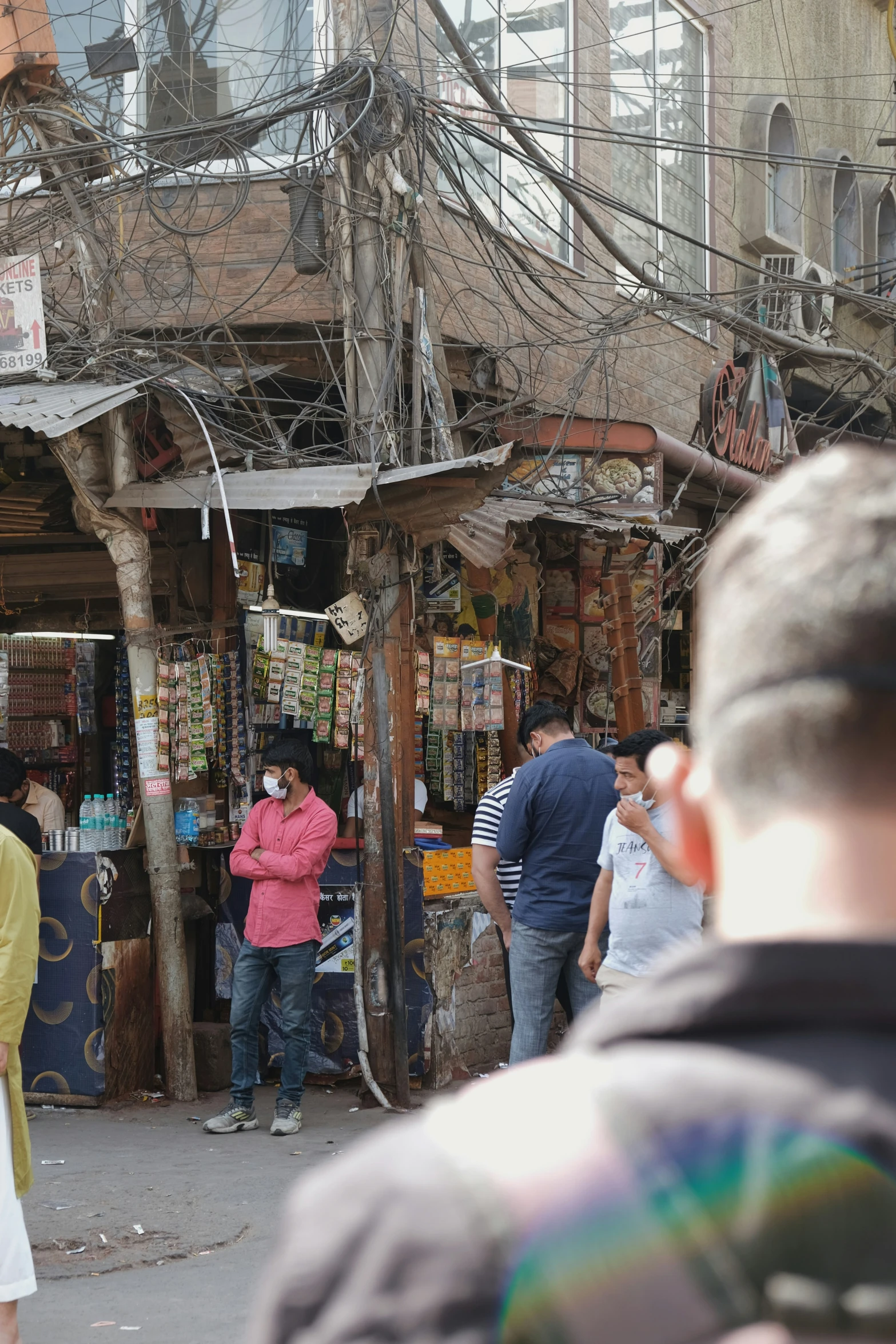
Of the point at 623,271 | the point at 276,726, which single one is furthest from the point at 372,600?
the point at 623,271

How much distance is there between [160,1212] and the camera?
21.5 feet

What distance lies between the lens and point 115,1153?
295 inches

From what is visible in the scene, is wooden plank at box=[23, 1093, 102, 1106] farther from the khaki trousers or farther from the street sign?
the street sign

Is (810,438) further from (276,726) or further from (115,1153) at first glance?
(115,1153)

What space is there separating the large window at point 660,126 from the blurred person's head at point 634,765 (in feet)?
24.0

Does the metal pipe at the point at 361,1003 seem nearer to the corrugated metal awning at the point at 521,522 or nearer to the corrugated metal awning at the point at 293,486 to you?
the corrugated metal awning at the point at 521,522

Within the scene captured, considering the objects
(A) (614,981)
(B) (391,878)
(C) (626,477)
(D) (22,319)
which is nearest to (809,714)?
(A) (614,981)

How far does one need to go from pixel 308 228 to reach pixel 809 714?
8.50m

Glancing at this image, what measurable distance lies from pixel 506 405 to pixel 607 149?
178 inches

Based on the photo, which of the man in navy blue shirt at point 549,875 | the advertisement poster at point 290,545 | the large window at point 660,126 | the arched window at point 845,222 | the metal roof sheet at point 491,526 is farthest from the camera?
the arched window at point 845,222

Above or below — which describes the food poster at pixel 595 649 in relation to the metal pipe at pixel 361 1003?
above

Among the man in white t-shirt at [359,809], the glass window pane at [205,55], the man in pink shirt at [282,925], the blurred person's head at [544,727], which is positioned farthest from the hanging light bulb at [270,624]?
the glass window pane at [205,55]

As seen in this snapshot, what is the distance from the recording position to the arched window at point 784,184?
14992 millimetres

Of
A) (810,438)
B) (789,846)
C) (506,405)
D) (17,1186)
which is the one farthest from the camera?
(810,438)
